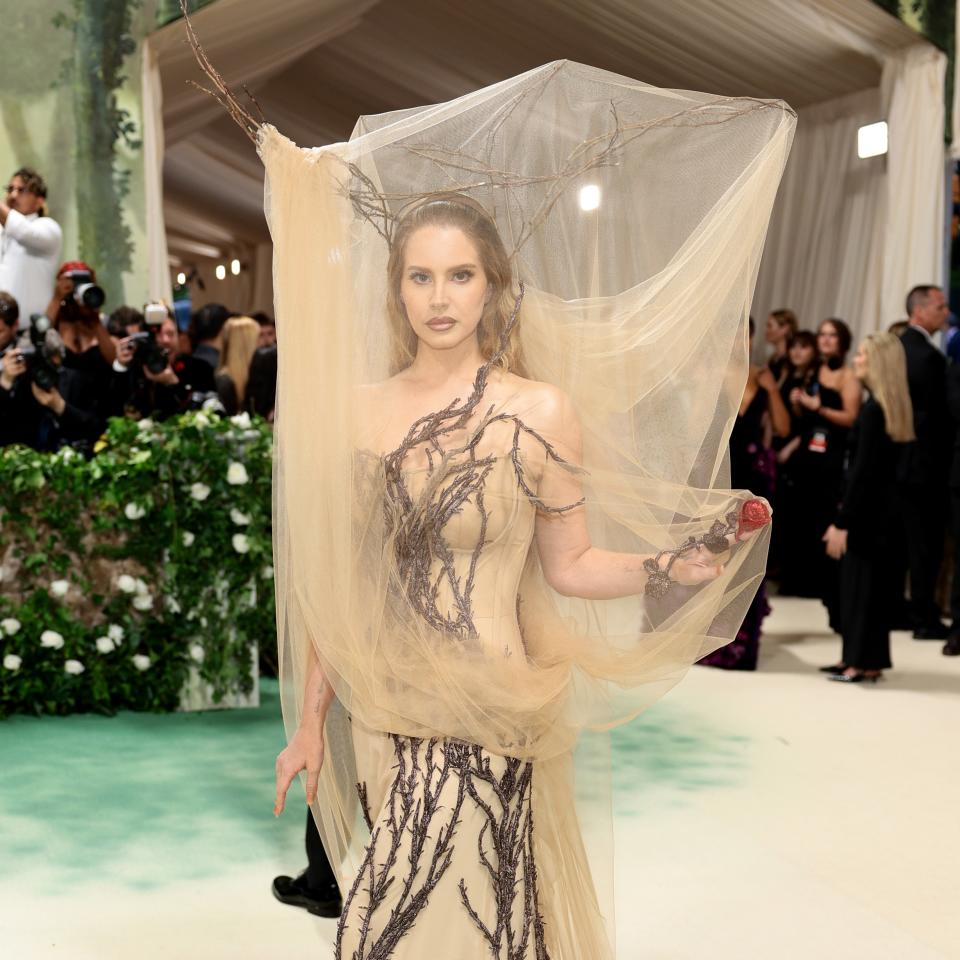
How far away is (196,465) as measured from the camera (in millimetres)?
5473

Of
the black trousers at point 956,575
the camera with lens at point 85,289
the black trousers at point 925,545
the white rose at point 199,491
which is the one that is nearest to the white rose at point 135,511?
the white rose at point 199,491

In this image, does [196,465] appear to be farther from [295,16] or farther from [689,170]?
[295,16]

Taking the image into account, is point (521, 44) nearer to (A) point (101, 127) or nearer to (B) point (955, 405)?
(A) point (101, 127)

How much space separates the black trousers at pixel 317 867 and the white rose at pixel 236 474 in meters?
2.15

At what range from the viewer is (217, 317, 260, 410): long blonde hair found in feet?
26.8

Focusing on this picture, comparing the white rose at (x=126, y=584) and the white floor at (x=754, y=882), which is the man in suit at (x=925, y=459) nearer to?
the white floor at (x=754, y=882)

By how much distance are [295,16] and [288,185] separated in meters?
6.79

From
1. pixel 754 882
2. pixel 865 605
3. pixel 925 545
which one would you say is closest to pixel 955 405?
pixel 925 545

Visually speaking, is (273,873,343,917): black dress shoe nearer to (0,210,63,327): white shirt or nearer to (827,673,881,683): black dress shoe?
(827,673,881,683): black dress shoe

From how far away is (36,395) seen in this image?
18.9 feet

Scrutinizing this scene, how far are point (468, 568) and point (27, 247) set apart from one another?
4.91 m

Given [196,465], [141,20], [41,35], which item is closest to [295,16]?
[141,20]

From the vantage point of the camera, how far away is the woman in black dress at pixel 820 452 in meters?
8.56

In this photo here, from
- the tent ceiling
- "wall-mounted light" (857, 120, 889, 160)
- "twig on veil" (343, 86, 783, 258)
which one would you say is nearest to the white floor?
"twig on veil" (343, 86, 783, 258)
